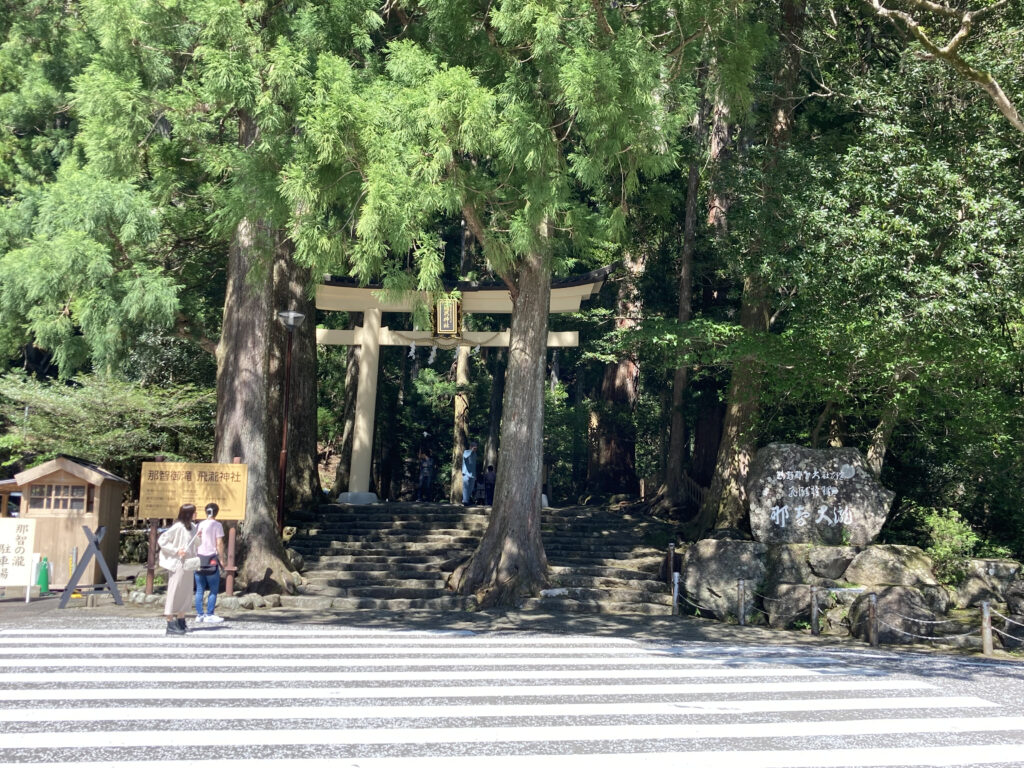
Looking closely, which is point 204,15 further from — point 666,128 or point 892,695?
point 892,695

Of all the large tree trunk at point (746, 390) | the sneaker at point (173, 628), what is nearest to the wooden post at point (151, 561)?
the sneaker at point (173, 628)

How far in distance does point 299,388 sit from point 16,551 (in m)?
9.62

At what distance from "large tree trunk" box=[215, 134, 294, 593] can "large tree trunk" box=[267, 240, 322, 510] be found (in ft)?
14.7

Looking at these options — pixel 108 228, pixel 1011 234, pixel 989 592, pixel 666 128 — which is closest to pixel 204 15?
pixel 108 228

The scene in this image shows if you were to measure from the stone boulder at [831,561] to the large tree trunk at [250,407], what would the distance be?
8684 millimetres

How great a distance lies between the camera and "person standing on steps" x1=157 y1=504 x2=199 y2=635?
1068 cm

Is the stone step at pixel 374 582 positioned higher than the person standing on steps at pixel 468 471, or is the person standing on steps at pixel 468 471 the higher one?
the person standing on steps at pixel 468 471

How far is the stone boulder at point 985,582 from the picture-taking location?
47.5 ft

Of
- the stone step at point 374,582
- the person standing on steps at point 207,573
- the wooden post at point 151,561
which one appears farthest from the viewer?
the stone step at point 374,582

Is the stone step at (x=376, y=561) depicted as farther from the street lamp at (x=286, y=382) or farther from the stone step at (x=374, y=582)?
the street lamp at (x=286, y=382)

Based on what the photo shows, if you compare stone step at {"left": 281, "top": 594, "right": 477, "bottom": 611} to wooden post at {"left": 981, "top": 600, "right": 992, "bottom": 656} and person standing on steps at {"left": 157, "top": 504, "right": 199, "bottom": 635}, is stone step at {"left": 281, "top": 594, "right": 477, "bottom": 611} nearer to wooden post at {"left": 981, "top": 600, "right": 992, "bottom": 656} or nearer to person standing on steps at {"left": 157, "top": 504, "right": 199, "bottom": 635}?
person standing on steps at {"left": 157, "top": 504, "right": 199, "bottom": 635}

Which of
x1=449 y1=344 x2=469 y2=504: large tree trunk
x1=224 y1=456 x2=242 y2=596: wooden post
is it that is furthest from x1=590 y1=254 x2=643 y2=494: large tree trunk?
x1=224 y1=456 x2=242 y2=596: wooden post

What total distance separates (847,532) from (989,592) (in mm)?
2306

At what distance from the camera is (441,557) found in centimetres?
1853
